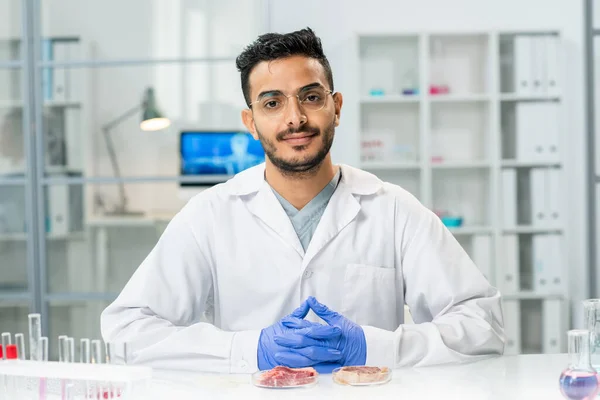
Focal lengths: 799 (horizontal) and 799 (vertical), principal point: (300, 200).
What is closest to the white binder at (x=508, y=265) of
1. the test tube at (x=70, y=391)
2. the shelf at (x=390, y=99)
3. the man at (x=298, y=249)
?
the shelf at (x=390, y=99)

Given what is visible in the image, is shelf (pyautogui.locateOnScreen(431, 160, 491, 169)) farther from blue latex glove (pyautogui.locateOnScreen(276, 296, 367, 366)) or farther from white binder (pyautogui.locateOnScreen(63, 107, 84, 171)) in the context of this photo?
blue latex glove (pyautogui.locateOnScreen(276, 296, 367, 366))

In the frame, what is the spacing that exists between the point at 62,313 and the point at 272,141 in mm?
2660

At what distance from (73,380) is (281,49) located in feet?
3.09

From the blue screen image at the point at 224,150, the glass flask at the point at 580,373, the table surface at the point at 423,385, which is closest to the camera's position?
the glass flask at the point at 580,373

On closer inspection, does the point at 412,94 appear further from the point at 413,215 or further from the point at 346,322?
the point at 346,322

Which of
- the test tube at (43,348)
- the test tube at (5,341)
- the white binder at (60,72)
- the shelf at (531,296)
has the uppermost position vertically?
the white binder at (60,72)

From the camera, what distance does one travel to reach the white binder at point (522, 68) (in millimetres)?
4520

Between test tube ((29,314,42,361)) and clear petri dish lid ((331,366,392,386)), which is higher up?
test tube ((29,314,42,361))

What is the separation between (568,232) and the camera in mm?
4922

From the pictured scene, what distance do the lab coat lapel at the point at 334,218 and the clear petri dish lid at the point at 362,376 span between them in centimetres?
47

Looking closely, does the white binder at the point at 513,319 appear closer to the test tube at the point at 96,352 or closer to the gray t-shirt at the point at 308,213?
the gray t-shirt at the point at 308,213

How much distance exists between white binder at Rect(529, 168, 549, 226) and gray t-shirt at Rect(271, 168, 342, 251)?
2830 mm

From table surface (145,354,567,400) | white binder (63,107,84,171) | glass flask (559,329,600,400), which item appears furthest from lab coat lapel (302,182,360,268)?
white binder (63,107,84,171)

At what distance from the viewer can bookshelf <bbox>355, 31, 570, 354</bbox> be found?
4551 millimetres
